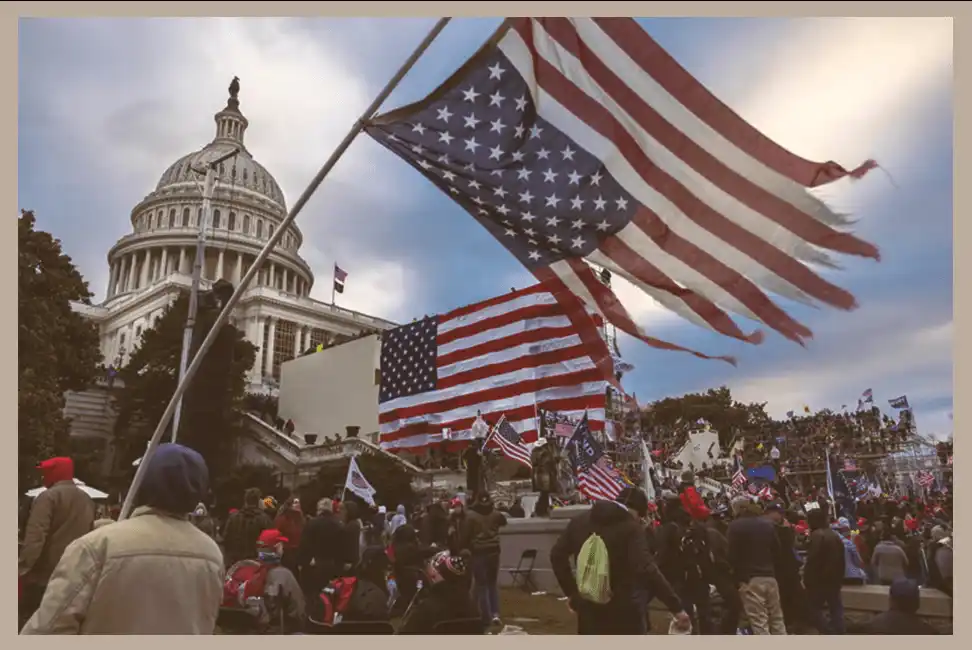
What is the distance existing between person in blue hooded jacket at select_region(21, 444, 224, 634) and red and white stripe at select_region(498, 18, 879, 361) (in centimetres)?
449

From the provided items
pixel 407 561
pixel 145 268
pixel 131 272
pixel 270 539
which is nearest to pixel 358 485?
pixel 407 561

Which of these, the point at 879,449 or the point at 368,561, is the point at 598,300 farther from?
the point at 879,449

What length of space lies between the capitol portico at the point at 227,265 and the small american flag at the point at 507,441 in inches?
1963

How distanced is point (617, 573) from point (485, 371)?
8868 millimetres

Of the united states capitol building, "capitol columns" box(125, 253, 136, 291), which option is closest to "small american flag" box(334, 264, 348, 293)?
the united states capitol building

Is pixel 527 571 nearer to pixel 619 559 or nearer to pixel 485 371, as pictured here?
pixel 485 371

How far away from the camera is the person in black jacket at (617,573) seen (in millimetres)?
5270

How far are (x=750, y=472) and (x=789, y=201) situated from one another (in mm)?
29790

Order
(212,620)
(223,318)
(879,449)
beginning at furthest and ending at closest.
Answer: (879,449) < (223,318) < (212,620)

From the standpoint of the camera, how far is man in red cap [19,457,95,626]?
20.3ft

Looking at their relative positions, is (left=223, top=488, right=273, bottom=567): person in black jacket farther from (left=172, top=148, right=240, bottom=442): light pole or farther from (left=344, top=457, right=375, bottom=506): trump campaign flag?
(left=344, top=457, right=375, bottom=506): trump campaign flag

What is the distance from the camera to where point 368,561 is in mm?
6617

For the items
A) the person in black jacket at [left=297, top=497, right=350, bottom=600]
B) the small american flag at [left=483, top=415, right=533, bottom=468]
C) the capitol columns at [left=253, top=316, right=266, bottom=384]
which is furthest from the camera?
the capitol columns at [left=253, top=316, right=266, bottom=384]

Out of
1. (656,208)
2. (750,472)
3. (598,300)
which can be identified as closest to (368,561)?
(598,300)
